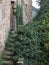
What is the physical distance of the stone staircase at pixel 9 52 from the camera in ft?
44.2

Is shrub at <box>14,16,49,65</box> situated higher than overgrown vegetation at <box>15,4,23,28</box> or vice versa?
overgrown vegetation at <box>15,4,23,28</box>

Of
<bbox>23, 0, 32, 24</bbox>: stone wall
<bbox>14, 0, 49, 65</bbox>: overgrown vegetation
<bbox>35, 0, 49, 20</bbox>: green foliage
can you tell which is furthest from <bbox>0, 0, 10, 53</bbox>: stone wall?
<bbox>23, 0, 32, 24</bbox>: stone wall

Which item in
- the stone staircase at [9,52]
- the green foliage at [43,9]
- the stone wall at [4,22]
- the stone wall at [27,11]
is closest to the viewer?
the stone staircase at [9,52]

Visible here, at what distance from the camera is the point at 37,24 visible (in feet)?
52.1

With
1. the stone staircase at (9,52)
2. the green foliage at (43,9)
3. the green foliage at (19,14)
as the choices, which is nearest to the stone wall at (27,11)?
the green foliage at (19,14)

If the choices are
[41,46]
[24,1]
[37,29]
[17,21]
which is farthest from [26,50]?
[24,1]

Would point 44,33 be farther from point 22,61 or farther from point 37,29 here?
point 22,61

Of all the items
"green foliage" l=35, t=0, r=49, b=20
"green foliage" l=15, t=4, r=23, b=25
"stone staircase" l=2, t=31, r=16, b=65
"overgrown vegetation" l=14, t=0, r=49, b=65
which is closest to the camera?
"overgrown vegetation" l=14, t=0, r=49, b=65

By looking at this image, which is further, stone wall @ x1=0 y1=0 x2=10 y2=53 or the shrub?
stone wall @ x1=0 y1=0 x2=10 y2=53

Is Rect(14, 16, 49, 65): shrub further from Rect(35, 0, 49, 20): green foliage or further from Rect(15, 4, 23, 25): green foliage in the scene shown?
Rect(35, 0, 49, 20): green foliage

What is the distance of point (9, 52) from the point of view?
1422cm

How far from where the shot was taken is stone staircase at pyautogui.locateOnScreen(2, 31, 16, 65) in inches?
530

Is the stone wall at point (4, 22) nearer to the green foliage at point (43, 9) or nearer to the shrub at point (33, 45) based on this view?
the shrub at point (33, 45)

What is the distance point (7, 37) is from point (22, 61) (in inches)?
110
